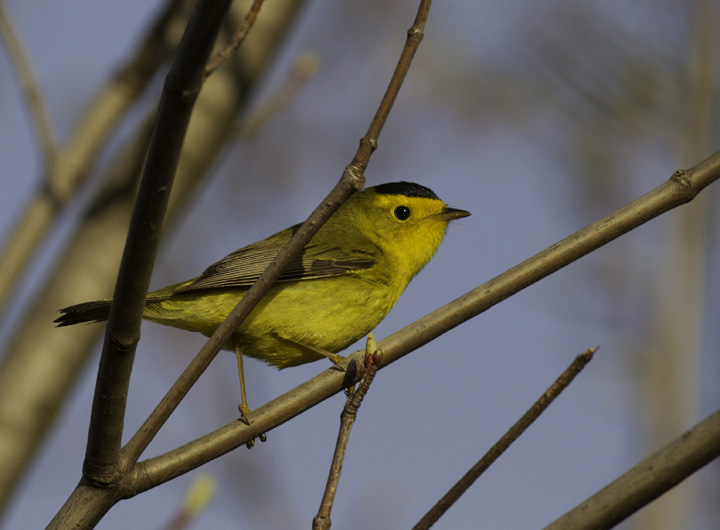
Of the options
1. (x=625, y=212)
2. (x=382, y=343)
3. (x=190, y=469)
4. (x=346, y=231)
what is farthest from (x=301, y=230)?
(x=346, y=231)

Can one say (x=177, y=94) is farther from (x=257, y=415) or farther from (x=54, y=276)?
(x=54, y=276)

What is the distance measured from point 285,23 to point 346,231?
1465mm

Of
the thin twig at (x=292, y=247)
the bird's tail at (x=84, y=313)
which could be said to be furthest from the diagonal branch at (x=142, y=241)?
the bird's tail at (x=84, y=313)

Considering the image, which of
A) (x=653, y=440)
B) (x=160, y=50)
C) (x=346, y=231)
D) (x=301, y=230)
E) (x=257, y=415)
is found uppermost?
(x=160, y=50)

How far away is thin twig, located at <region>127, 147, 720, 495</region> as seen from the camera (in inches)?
112

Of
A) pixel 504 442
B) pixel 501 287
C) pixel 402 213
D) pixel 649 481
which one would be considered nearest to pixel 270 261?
pixel 402 213

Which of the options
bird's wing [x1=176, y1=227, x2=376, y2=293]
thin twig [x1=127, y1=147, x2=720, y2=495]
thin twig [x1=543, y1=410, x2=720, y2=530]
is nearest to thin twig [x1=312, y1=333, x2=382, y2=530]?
thin twig [x1=127, y1=147, x2=720, y2=495]

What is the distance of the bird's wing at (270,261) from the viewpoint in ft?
15.2

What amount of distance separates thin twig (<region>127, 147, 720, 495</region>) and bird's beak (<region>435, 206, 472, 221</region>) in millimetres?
2699

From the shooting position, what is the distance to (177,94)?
80.7 inches

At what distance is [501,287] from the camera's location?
2906 mm

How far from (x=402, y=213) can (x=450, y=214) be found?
0.38m

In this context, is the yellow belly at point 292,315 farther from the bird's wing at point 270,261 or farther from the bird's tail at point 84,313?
the bird's tail at point 84,313

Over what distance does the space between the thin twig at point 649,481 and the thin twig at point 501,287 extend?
33.7 inches
